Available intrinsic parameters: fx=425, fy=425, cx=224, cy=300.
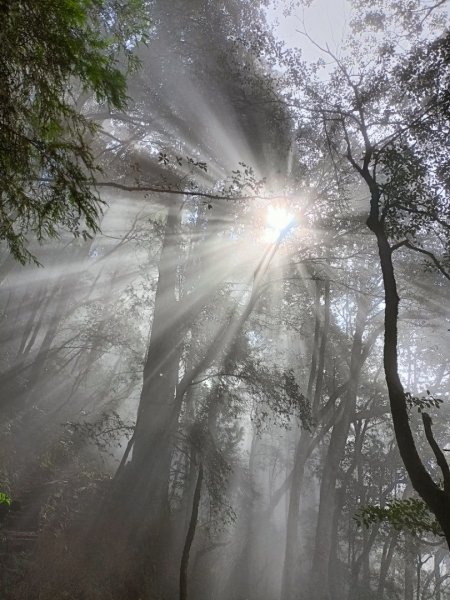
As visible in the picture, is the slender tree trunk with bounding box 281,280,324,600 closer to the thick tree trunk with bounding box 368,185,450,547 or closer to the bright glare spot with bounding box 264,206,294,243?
the bright glare spot with bounding box 264,206,294,243

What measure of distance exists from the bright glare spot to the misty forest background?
88mm

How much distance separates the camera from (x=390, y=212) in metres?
6.90

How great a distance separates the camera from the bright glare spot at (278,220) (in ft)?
42.1

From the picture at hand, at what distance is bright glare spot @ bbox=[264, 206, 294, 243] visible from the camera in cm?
1284

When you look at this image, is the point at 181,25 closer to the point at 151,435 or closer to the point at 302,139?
the point at 302,139

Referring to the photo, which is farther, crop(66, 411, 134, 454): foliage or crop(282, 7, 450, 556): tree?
crop(66, 411, 134, 454): foliage

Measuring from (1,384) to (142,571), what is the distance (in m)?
8.66

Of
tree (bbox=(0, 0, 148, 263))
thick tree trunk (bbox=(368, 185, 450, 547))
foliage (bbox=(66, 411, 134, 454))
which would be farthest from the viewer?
foliage (bbox=(66, 411, 134, 454))

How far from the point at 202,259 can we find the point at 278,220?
3.91m

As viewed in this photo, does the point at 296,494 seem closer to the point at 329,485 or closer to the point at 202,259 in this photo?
the point at 329,485

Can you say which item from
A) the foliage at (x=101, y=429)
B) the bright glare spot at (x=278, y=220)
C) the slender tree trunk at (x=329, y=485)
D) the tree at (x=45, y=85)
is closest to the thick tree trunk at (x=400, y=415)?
the tree at (x=45, y=85)

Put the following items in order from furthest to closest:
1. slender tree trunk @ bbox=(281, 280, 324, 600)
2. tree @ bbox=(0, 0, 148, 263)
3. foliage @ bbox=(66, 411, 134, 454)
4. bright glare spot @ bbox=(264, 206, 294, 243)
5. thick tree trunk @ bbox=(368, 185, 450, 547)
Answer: slender tree trunk @ bbox=(281, 280, 324, 600)
bright glare spot @ bbox=(264, 206, 294, 243)
foliage @ bbox=(66, 411, 134, 454)
thick tree trunk @ bbox=(368, 185, 450, 547)
tree @ bbox=(0, 0, 148, 263)

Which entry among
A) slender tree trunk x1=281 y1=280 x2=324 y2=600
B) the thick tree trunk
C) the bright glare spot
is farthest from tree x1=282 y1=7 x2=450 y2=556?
slender tree trunk x1=281 y1=280 x2=324 y2=600

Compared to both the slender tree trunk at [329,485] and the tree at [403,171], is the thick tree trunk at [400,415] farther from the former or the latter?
the slender tree trunk at [329,485]
